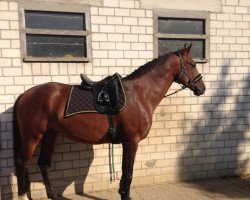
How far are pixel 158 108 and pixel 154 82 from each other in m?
1.02

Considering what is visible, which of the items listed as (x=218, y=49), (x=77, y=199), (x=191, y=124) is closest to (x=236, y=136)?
(x=191, y=124)

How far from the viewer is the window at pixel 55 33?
455 centimetres

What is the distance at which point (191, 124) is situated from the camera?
18.0 feet

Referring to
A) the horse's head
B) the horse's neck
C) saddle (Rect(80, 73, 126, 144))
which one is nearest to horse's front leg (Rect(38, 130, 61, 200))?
saddle (Rect(80, 73, 126, 144))

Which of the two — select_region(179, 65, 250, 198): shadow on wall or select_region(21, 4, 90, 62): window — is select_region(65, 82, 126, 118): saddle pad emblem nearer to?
select_region(21, 4, 90, 62): window

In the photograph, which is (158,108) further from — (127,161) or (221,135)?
(127,161)

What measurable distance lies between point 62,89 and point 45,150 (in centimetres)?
98

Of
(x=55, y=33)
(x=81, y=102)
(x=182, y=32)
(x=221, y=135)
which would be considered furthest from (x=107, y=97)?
(x=221, y=135)

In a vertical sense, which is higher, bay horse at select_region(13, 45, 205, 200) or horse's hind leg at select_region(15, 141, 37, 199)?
bay horse at select_region(13, 45, 205, 200)

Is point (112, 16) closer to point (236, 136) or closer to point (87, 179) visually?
point (87, 179)

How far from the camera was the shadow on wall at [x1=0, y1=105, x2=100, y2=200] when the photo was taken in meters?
4.55

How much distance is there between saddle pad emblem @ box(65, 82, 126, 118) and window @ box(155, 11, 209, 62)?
5.09ft

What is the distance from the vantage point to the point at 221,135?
569 centimetres

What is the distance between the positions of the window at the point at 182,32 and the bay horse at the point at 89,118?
0.97m
